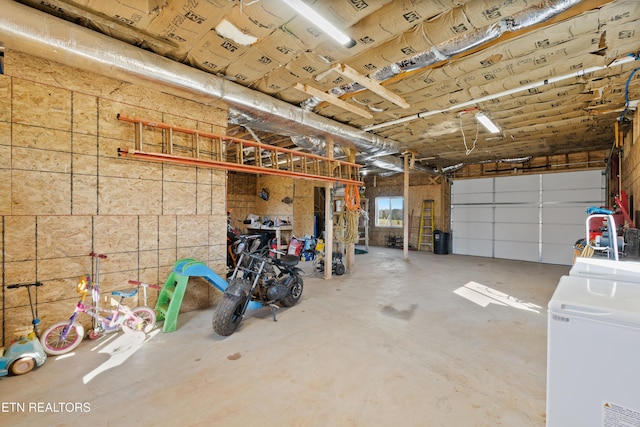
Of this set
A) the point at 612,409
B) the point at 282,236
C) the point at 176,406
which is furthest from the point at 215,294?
the point at 282,236

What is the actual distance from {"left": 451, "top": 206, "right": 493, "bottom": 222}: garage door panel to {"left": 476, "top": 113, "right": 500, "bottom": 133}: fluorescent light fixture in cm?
449

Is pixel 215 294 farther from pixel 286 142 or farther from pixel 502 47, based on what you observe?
pixel 502 47

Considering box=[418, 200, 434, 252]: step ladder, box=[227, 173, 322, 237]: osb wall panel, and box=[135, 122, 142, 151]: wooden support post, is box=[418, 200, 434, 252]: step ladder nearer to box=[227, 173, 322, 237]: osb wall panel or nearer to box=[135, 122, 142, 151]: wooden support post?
box=[227, 173, 322, 237]: osb wall panel

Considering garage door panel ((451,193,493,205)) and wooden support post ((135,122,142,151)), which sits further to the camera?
garage door panel ((451,193,493,205))

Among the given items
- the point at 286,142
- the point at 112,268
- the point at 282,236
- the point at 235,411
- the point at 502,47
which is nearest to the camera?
the point at 235,411

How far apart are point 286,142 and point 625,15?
565cm

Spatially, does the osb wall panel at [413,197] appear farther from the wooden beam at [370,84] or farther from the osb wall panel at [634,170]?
the wooden beam at [370,84]

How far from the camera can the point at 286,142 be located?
6.84 m

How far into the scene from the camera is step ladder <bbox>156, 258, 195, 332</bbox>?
3.04 metres

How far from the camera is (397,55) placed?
293 centimetres

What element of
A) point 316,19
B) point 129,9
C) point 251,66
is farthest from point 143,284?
point 316,19

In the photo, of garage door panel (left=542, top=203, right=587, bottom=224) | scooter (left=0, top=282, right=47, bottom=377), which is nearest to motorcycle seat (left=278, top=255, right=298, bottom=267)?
scooter (left=0, top=282, right=47, bottom=377)

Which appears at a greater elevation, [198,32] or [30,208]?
[198,32]

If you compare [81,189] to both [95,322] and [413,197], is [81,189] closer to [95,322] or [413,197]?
[95,322]
